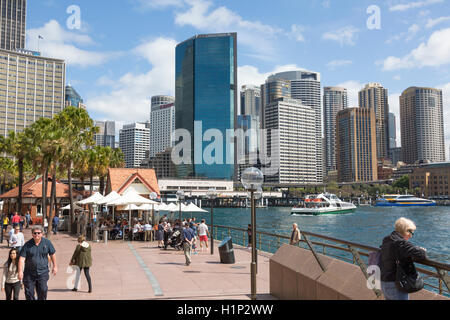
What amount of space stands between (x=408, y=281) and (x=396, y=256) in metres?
0.34

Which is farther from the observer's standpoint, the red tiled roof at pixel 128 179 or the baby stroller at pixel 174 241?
the red tiled roof at pixel 128 179

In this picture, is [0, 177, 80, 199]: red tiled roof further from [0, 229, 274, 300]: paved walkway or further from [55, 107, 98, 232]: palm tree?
[0, 229, 274, 300]: paved walkway

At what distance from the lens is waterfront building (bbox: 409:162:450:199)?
623ft

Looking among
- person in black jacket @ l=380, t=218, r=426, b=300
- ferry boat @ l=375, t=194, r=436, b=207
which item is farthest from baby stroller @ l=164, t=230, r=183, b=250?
ferry boat @ l=375, t=194, r=436, b=207

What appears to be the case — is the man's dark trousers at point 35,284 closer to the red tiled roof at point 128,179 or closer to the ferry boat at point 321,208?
the red tiled roof at point 128,179

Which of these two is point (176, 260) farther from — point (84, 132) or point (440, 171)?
point (440, 171)

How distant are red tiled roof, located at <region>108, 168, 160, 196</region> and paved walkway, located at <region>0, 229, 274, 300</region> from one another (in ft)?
54.7

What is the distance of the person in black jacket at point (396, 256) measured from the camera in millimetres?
5102

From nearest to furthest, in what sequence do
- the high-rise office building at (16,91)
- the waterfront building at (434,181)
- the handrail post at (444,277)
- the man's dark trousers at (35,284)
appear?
the handrail post at (444,277) < the man's dark trousers at (35,284) < the waterfront building at (434,181) < the high-rise office building at (16,91)

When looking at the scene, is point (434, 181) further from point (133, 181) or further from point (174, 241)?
point (174, 241)

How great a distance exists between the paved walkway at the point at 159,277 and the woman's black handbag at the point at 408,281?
592cm

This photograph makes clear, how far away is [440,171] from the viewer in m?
193

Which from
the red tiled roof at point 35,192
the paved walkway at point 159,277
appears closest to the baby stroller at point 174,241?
the paved walkway at point 159,277
